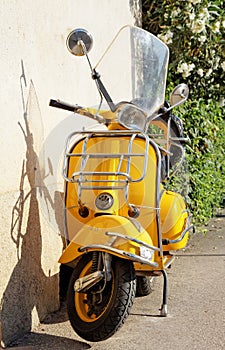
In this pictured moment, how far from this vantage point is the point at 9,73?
404cm

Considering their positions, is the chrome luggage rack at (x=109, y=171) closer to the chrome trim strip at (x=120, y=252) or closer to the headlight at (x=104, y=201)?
the headlight at (x=104, y=201)

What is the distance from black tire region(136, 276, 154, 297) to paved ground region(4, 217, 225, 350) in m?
0.05

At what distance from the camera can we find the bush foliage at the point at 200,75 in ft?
24.6

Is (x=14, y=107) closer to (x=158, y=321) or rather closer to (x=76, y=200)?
(x=76, y=200)

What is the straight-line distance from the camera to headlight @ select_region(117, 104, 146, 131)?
167 inches

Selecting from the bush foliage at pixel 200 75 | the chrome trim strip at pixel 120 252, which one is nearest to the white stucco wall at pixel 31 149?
the chrome trim strip at pixel 120 252

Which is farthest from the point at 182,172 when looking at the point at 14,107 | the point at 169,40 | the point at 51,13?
the point at 14,107

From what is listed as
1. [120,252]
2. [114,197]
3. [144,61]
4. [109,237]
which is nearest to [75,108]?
[114,197]

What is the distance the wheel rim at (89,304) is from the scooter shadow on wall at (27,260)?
333 millimetres

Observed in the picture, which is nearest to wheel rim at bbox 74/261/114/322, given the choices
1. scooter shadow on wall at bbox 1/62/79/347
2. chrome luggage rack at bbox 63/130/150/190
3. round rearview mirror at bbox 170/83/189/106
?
scooter shadow on wall at bbox 1/62/79/347

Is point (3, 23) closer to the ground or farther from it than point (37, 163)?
farther from it

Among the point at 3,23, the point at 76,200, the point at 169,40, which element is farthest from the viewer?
the point at 169,40

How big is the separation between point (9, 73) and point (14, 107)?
0.21 meters

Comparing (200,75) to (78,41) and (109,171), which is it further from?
(109,171)
